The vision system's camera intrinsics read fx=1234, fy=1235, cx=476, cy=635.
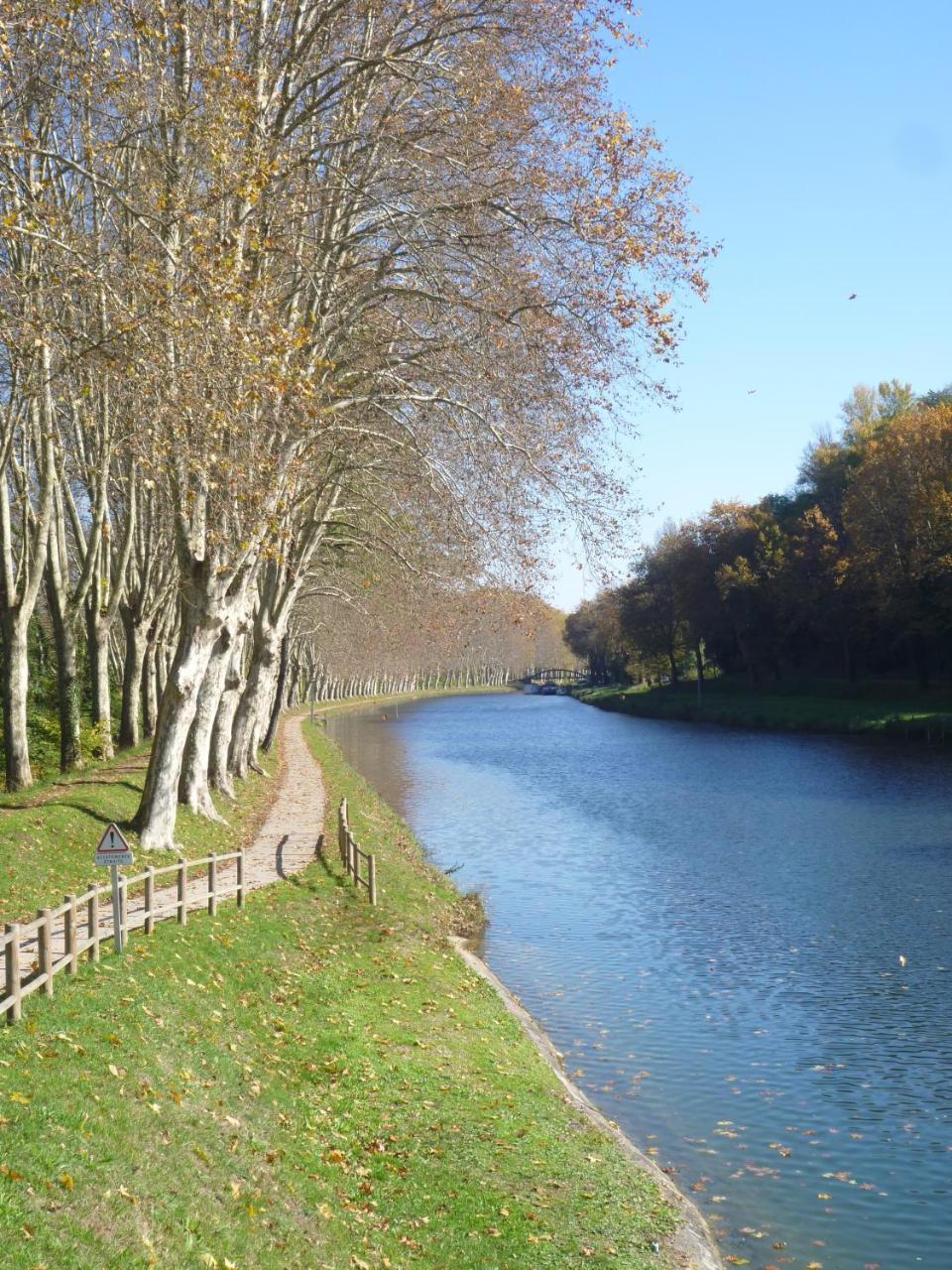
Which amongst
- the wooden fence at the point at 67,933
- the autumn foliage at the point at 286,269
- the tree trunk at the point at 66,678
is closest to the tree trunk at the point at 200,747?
the autumn foliage at the point at 286,269

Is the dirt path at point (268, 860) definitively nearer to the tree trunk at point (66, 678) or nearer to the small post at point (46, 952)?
the small post at point (46, 952)

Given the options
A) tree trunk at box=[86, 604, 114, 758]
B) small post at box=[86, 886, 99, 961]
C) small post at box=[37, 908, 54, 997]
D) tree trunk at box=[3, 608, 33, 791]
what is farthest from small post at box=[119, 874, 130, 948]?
tree trunk at box=[86, 604, 114, 758]

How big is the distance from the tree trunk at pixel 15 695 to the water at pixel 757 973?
10.6 metres

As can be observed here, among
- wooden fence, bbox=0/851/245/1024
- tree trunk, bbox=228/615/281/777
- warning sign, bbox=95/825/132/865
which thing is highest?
tree trunk, bbox=228/615/281/777

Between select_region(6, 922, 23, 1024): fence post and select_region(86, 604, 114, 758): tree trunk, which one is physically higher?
select_region(86, 604, 114, 758): tree trunk

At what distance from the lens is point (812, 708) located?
72.8m

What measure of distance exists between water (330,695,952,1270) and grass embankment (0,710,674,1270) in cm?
155

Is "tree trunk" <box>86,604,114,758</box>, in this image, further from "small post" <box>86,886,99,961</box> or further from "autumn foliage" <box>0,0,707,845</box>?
"small post" <box>86,886,99,961</box>

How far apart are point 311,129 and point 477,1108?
16.2 meters

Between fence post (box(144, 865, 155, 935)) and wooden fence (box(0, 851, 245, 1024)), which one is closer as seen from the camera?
wooden fence (box(0, 851, 245, 1024))

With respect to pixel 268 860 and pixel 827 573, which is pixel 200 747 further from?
pixel 827 573

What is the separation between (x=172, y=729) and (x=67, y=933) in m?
9.41

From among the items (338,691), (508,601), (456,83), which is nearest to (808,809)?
(508,601)

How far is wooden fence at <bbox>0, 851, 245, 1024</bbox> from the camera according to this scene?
1115 cm
